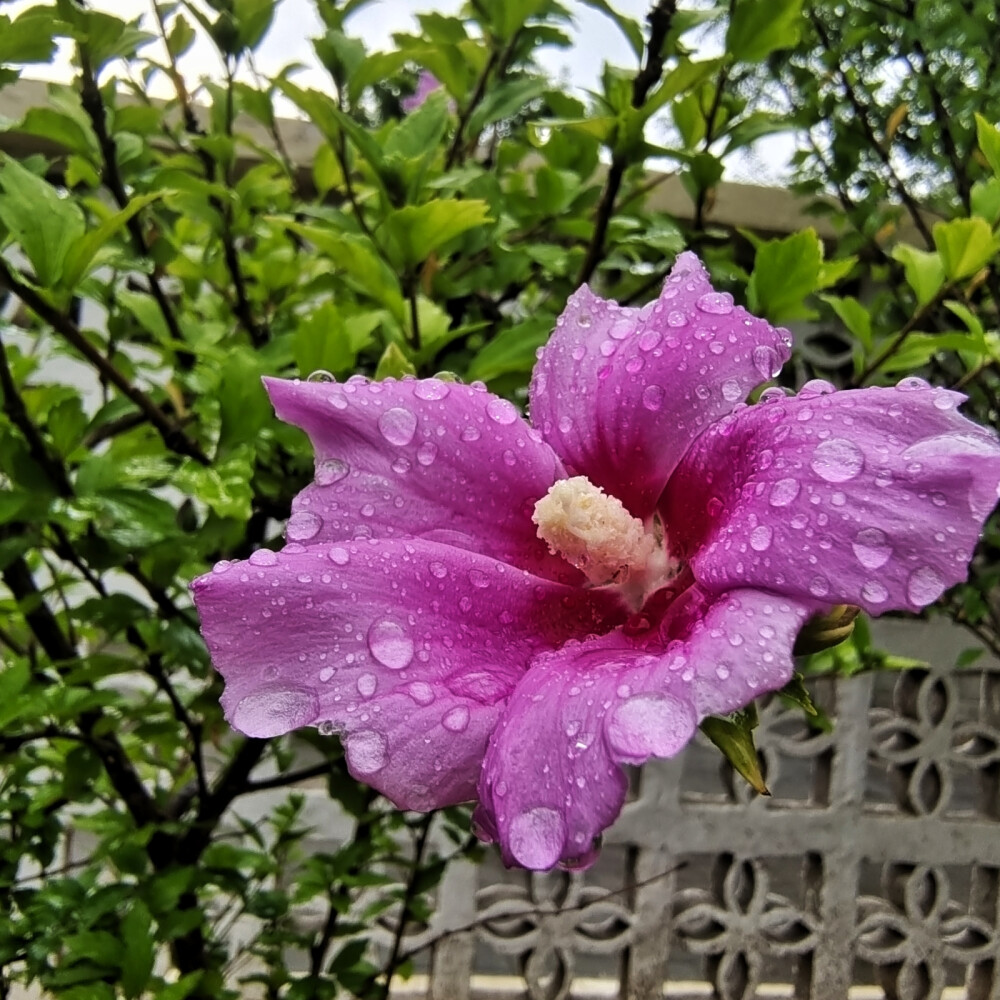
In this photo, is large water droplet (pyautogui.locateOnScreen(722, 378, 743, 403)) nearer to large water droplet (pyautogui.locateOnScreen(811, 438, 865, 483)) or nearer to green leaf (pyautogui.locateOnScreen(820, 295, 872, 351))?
large water droplet (pyautogui.locateOnScreen(811, 438, 865, 483))

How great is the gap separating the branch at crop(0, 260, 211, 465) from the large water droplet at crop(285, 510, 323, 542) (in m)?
0.25

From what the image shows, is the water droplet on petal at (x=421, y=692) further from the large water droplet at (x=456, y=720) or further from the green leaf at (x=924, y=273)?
the green leaf at (x=924, y=273)

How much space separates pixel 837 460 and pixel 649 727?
120mm

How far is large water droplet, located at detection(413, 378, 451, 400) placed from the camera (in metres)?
0.40

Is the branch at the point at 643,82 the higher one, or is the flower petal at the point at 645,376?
the branch at the point at 643,82

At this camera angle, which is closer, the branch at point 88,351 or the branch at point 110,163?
the branch at point 88,351

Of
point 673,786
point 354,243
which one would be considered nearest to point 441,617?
point 354,243

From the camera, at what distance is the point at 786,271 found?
62cm

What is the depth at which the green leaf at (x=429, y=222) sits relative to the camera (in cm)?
59

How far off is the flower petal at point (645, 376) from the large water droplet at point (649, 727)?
162 mm

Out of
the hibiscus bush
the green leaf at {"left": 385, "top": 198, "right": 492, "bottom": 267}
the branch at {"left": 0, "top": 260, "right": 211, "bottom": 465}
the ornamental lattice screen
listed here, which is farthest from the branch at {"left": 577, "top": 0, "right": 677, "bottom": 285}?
the ornamental lattice screen

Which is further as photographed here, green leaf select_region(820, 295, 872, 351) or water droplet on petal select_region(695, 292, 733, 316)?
green leaf select_region(820, 295, 872, 351)

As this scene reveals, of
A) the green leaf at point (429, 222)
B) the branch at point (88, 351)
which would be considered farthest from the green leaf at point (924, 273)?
the branch at point (88, 351)

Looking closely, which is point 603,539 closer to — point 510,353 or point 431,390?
point 431,390
